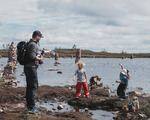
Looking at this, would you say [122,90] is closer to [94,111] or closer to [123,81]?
[123,81]

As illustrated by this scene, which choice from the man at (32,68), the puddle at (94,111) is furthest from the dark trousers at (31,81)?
the puddle at (94,111)

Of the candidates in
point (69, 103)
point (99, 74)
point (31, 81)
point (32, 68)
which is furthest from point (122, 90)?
point (99, 74)

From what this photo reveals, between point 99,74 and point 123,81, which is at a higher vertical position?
point 123,81

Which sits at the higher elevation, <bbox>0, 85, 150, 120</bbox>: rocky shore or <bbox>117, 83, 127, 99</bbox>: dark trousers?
<bbox>117, 83, 127, 99</bbox>: dark trousers

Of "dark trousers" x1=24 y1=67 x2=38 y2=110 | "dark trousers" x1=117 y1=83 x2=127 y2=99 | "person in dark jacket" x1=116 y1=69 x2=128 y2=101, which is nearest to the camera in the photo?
"dark trousers" x1=24 y1=67 x2=38 y2=110

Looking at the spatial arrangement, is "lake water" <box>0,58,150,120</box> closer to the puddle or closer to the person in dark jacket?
the puddle

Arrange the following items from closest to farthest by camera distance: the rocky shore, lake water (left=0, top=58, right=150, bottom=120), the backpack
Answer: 1. the backpack
2. the rocky shore
3. lake water (left=0, top=58, right=150, bottom=120)

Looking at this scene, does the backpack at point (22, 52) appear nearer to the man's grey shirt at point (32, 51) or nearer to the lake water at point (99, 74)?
the man's grey shirt at point (32, 51)

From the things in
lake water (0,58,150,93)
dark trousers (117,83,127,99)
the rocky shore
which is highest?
dark trousers (117,83,127,99)

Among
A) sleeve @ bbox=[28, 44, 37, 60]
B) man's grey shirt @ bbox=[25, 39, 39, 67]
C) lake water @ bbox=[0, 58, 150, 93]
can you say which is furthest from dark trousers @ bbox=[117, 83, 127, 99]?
sleeve @ bbox=[28, 44, 37, 60]

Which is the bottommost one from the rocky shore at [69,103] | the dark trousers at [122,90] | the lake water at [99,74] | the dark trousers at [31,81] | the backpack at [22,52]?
the lake water at [99,74]

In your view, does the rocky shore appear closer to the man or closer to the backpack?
the man

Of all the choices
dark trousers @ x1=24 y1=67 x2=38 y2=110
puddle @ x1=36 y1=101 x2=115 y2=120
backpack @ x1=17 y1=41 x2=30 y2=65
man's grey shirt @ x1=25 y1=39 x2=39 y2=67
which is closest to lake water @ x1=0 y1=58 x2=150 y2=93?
puddle @ x1=36 y1=101 x2=115 y2=120

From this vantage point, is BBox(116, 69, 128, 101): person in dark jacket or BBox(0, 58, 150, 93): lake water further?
BBox(0, 58, 150, 93): lake water
